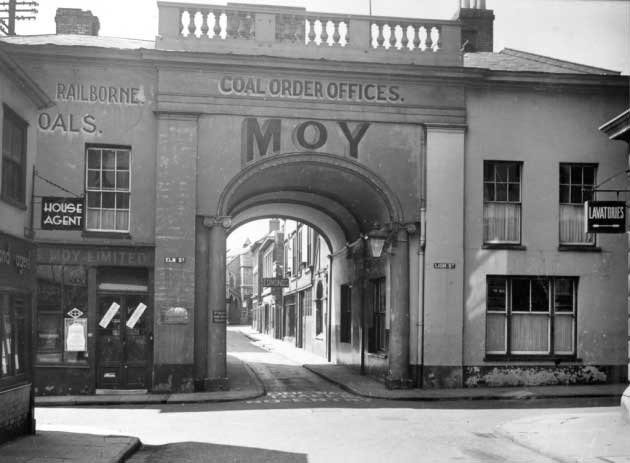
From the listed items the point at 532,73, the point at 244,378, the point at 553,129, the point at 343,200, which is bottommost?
the point at 244,378

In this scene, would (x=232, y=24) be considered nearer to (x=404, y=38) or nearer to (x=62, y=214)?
(x=404, y=38)

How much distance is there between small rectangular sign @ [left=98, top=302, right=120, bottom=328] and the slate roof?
609 centimetres

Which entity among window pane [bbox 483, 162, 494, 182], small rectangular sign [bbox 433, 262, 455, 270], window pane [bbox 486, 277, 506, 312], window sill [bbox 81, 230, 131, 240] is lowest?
window pane [bbox 486, 277, 506, 312]

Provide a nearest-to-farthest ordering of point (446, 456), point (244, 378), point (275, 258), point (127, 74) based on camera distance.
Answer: point (446, 456) → point (127, 74) → point (244, 378) → point (275, 258)

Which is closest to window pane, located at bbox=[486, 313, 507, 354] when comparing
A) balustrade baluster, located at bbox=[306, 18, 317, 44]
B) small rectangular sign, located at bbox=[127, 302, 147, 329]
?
balustrade baluster, located at bbox=[306, 18, 317, 44]

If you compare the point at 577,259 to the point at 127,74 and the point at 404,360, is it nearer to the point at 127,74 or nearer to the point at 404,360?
the point at 404,360

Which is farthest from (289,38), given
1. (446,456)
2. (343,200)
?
(446,456)

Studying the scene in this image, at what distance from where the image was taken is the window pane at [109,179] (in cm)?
1992

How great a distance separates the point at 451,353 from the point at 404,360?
1156 mm

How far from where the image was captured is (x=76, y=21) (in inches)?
1038

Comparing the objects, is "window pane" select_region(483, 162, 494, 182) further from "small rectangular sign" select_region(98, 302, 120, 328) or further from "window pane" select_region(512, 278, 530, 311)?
"small rectangular sign" select_region(98, 302, 120, 328)

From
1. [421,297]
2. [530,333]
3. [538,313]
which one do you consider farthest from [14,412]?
[538,313]

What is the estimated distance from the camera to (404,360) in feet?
66.9

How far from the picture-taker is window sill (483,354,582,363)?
814 inches
